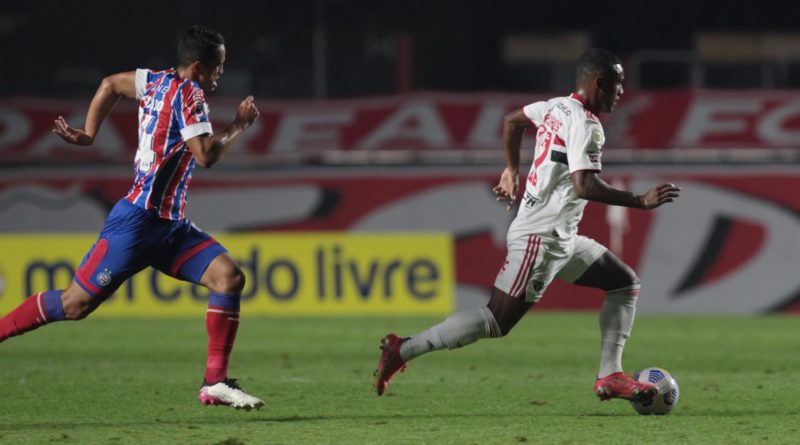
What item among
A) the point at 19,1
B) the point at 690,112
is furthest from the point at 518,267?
the point at 19,1

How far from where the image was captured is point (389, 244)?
51.4 ft

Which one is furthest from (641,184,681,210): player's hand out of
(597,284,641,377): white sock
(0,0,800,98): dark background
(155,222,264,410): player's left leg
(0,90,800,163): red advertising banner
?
(0,0,800,98): dark background

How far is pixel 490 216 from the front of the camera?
1678 cm

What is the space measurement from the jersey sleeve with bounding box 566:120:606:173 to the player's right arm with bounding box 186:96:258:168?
1.57m

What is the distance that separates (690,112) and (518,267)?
1105 cm

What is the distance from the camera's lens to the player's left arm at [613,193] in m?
6.45

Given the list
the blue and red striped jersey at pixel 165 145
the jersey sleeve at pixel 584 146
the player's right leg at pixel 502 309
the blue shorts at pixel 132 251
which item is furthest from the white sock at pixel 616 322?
the blue and red striped jersey at pixel 165 145

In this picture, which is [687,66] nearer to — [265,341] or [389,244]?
[389,244]

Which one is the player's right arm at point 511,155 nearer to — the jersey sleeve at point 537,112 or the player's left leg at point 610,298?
the jersey sleeve at point 537,112

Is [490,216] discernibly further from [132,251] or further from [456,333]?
[132,251]

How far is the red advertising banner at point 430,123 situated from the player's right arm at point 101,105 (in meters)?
10.0

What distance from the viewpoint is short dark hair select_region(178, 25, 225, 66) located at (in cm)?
672

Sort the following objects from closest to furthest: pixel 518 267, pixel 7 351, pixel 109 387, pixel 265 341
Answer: pixel 518 267 < pixel 109 387 < pixel 7 351 < pixel 265 341

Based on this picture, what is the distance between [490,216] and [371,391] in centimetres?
860
